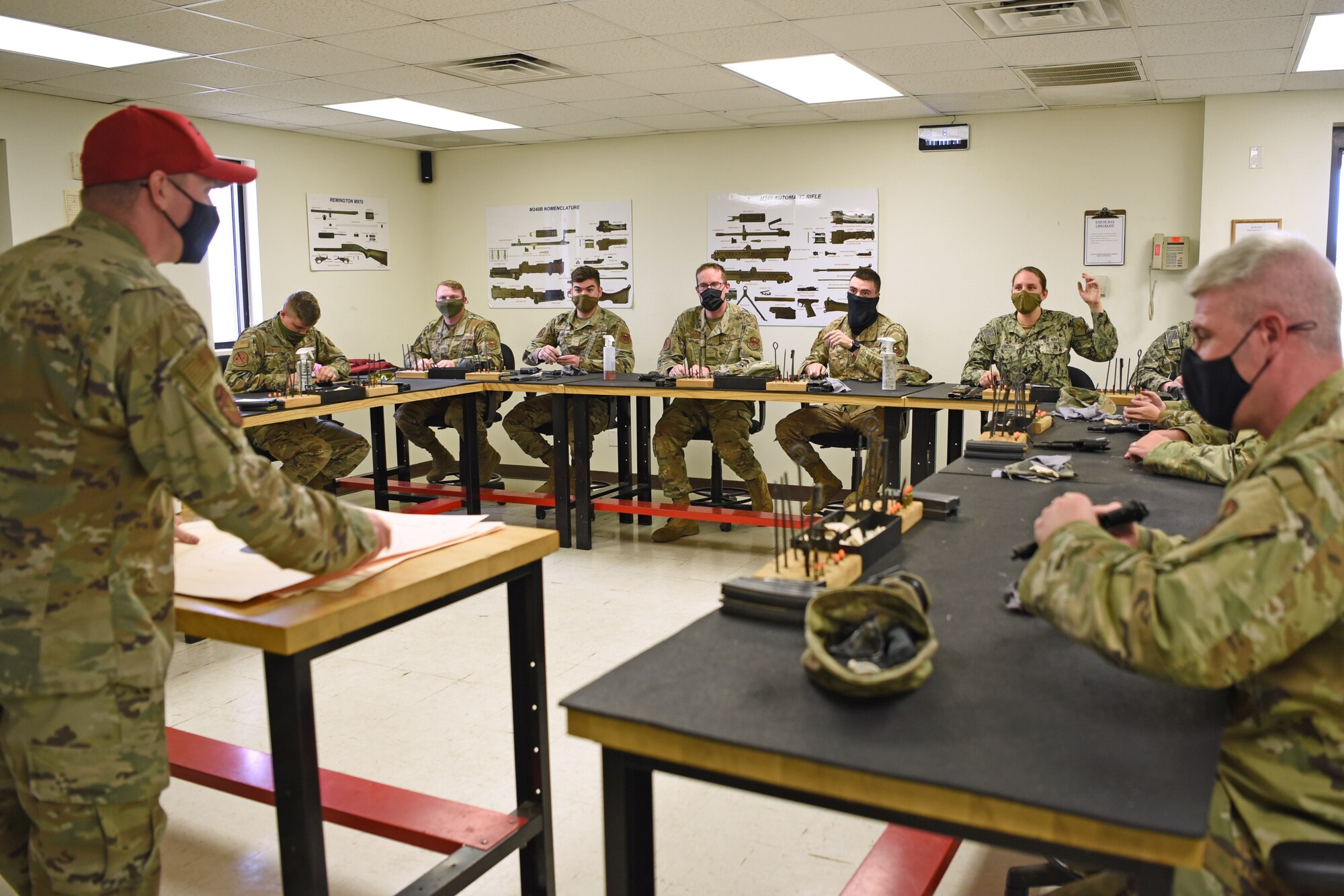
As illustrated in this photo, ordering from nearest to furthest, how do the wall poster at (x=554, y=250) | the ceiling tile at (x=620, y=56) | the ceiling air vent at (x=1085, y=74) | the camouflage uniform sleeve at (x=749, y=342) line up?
1. the ceiling tile at (x=620, y=56)
2. the ceiling air vent at (x=1085, y=74)
3. the camouflage uniform sleeve at (x=749, y=342)
4. the wall poster at (x=554, y=250)

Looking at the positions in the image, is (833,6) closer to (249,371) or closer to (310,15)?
(310,15)

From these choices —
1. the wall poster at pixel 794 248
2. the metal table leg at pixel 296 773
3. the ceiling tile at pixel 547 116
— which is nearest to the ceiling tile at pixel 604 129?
the ceiling tile at pixel 547 116

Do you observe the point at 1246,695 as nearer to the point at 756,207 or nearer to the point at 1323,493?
the point at 1323,493

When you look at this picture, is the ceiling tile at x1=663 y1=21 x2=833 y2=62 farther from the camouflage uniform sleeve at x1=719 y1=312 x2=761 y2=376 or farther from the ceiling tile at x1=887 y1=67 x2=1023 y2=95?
the camouflage uniform sleeve at x1=719 y1=312 x2=761 y2=376

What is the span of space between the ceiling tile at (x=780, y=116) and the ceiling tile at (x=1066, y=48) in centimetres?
157

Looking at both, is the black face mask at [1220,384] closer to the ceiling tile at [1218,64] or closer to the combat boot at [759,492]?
the ceiling tile at [1218,64]

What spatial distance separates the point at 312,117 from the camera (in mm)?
6512

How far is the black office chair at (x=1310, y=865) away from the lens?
3.69 ft

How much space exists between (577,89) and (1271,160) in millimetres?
3940

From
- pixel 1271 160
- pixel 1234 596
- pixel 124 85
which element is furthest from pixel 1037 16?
pixel 124 85

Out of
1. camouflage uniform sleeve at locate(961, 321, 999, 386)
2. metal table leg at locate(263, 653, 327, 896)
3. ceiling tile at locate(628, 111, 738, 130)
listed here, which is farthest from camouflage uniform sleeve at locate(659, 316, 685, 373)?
metal table leg at locate(263, 653, 327, 896)

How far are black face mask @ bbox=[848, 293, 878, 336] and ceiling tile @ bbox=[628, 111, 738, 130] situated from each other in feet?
5.11

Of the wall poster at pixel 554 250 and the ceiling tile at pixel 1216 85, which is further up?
the ceiling tile at pixel 1216 85

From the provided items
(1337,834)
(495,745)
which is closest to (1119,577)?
(1337,834)
